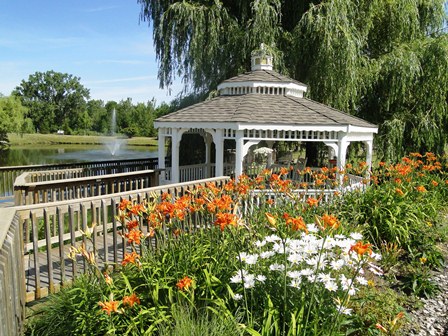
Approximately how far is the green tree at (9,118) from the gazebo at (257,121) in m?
42.1

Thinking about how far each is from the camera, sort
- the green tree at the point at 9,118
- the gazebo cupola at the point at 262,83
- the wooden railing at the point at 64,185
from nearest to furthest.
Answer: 1. the wooden railing at the point at 64,185
2. the gazebo cupola at the point at 262,83
3. the green tree at the point at 9,118

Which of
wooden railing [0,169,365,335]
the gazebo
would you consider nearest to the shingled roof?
the gazebo

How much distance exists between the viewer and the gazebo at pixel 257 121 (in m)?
8.88

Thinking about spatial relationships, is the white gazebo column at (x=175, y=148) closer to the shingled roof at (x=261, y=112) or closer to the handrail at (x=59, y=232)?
the shingled roof at (x=261, y=112)

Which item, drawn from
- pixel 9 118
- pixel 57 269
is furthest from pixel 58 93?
pixel 57 269

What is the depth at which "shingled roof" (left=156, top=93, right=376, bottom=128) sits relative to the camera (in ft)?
29.2

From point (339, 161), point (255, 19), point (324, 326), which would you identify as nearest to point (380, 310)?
point (324, 326)

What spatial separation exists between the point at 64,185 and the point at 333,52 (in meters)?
8.98

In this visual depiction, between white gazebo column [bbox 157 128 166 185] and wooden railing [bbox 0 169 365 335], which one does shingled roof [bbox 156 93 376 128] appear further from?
wooden railing [bbox 0 169 365 335]

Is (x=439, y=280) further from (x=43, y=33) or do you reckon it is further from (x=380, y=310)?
(x=43, y=33)

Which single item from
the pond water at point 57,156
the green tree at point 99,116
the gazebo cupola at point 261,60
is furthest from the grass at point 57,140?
the gazebo cupola at point 261,60

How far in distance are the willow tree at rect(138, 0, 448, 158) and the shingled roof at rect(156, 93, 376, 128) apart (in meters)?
2.63

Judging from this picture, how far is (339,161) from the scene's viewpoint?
9.03 meters

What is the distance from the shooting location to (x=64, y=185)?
24.8 feet
